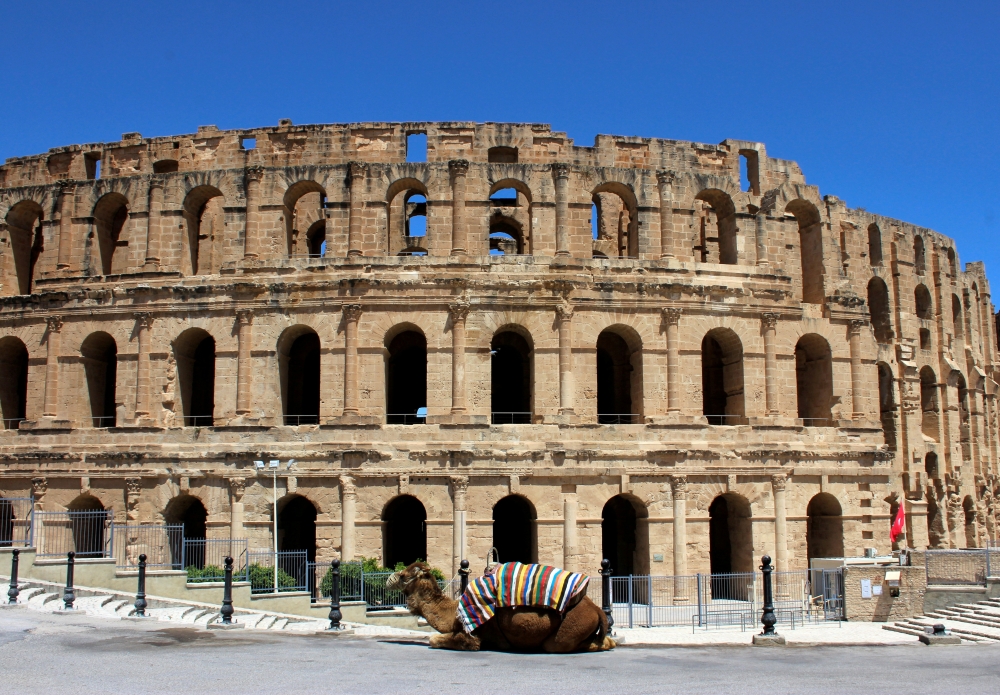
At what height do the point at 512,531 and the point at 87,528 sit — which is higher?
the point at 87,528

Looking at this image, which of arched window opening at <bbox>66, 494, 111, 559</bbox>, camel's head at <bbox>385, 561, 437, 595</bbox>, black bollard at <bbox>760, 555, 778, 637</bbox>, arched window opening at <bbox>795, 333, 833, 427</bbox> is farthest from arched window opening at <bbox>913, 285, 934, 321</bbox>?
arched window opening at <bbox>66, 494, 111, 559</bbox>

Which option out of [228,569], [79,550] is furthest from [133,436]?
[228,569]

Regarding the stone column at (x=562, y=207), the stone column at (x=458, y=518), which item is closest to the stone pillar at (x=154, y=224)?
the stone column at (x=458, y=518)

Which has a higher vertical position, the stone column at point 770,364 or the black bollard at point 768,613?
the stone column at point 770,364

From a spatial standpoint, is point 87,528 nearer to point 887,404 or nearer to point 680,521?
point 680,521

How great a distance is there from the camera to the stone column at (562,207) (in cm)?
3059

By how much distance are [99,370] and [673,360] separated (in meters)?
20.2

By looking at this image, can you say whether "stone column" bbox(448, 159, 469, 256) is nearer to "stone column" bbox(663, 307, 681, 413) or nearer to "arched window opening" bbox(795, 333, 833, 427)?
"stone column" bbox(663, 307, 681, 413)

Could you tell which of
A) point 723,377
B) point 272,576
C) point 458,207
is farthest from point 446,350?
point 723,377

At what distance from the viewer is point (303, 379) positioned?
33750mm

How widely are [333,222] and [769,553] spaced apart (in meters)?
18.4

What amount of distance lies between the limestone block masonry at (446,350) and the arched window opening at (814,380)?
15cm

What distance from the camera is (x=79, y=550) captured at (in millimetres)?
29562

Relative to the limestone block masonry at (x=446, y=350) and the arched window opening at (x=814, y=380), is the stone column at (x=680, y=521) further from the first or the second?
the arched window opening at (x=814, y=380)
